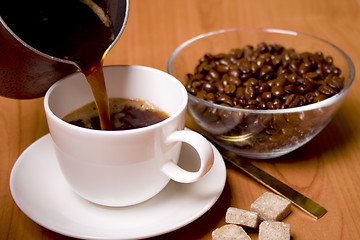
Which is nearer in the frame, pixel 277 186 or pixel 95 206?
pixel 95 206

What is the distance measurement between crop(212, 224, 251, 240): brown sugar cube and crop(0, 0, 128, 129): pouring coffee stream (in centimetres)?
33

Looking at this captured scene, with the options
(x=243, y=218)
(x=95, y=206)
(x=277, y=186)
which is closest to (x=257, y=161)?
(x=277, y=186)

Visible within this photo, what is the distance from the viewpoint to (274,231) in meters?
0.93

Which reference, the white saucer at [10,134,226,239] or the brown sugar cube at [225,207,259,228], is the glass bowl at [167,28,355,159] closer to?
the white saucer at [10,134,226,239]

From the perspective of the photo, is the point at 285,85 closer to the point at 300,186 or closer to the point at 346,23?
the point at 300,186

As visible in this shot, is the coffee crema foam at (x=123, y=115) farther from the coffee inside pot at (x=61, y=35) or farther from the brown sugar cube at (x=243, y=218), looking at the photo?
the brown sugar cube at (x=243, y=218)

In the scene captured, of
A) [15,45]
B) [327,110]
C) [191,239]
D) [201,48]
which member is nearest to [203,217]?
[191,239]

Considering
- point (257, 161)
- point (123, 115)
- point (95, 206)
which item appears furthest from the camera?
point (257, 161)

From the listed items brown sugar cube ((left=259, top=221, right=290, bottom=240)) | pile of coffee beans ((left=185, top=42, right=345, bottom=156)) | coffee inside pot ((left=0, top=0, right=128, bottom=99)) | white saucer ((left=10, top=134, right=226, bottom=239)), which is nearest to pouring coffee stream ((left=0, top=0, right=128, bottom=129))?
coffee inside pot ((left=0, top=0, right=128, bottom=99))

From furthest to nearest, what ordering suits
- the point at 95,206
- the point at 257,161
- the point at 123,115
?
the point at 257,161
the point at 123,115
the point at 95,206

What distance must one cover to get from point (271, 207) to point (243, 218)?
3.0 inches

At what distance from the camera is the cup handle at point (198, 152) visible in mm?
870

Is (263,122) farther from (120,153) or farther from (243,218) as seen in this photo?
(120,153)

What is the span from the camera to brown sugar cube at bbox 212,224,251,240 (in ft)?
2.98
